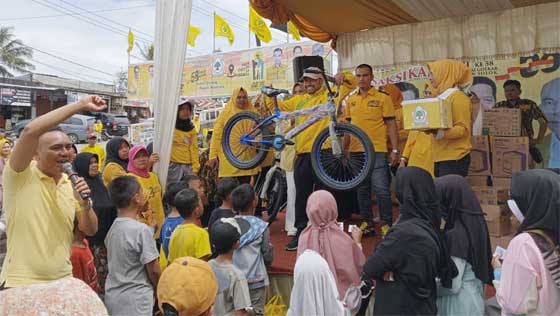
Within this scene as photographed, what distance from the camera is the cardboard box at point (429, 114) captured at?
3.89m

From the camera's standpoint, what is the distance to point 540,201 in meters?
2.16

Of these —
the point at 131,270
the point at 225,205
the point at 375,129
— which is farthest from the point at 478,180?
the point at 131,270

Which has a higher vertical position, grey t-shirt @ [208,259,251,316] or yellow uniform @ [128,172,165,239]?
yellow uniform @ [128,172,165,239]

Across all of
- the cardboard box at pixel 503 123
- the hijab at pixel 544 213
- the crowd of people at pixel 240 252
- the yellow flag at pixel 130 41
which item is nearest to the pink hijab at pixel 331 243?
the crowd of people at pixel 240 252

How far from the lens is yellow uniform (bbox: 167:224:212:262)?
3084 mm

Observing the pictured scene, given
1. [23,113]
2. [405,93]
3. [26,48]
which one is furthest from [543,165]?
[26,48]

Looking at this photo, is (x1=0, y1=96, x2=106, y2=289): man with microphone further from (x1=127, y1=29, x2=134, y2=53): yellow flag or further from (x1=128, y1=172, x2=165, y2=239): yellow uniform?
(x1=127, y1=29, x2=134, y2=53): yellow flag

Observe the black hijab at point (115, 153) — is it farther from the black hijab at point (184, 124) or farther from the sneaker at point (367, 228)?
the sneaker at point (367, 228)

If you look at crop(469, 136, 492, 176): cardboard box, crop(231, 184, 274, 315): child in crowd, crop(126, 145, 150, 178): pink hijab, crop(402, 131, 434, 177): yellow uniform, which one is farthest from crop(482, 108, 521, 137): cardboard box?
crop(126, 145, 150, 178): pink hijab

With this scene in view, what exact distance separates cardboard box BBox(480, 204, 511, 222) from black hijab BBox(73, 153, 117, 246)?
3.23 metres

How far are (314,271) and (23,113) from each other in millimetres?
31959

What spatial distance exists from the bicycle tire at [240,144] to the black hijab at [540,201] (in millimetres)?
3064

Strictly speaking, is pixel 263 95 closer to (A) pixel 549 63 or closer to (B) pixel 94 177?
(B) pixel 94 177

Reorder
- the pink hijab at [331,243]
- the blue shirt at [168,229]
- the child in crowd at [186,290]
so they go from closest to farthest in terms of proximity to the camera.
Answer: the child in crowd at [186,290] < the pink hijab at [331,243] < the blue shirt at [168,229]
